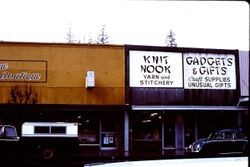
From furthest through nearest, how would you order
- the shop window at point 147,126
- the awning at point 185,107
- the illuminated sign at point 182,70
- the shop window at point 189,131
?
the shop window at point 189,131, the shop window at point 147,126, the illuminated sign at point 182,70, the awning at point 185,107

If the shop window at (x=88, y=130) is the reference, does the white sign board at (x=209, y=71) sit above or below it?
above

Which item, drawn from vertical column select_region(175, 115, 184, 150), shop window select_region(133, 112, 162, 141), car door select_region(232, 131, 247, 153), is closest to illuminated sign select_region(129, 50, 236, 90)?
shop window select_region(133, 112, 162, 141)

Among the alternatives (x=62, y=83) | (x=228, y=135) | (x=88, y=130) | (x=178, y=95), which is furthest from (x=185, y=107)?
(x=62, y=83)

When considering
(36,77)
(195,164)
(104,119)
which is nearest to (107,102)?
(104,119)

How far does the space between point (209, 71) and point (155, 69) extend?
11.5ft

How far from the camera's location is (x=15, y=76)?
27.0 metres

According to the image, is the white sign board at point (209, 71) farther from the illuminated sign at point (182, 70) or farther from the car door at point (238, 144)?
the car door at point (238, 144)

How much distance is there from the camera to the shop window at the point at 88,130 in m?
28.5

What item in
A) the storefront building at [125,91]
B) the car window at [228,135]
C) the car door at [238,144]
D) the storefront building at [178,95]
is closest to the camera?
the car door at [238,144]

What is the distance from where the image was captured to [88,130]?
28.7m

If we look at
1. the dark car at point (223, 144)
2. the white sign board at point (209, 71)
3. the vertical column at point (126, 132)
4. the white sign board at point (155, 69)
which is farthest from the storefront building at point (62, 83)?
the dark car at point (223, 144)

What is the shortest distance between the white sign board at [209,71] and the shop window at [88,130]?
600cm

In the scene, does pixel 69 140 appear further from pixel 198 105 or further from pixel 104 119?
pixel 198 105

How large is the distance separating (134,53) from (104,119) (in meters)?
4.46
